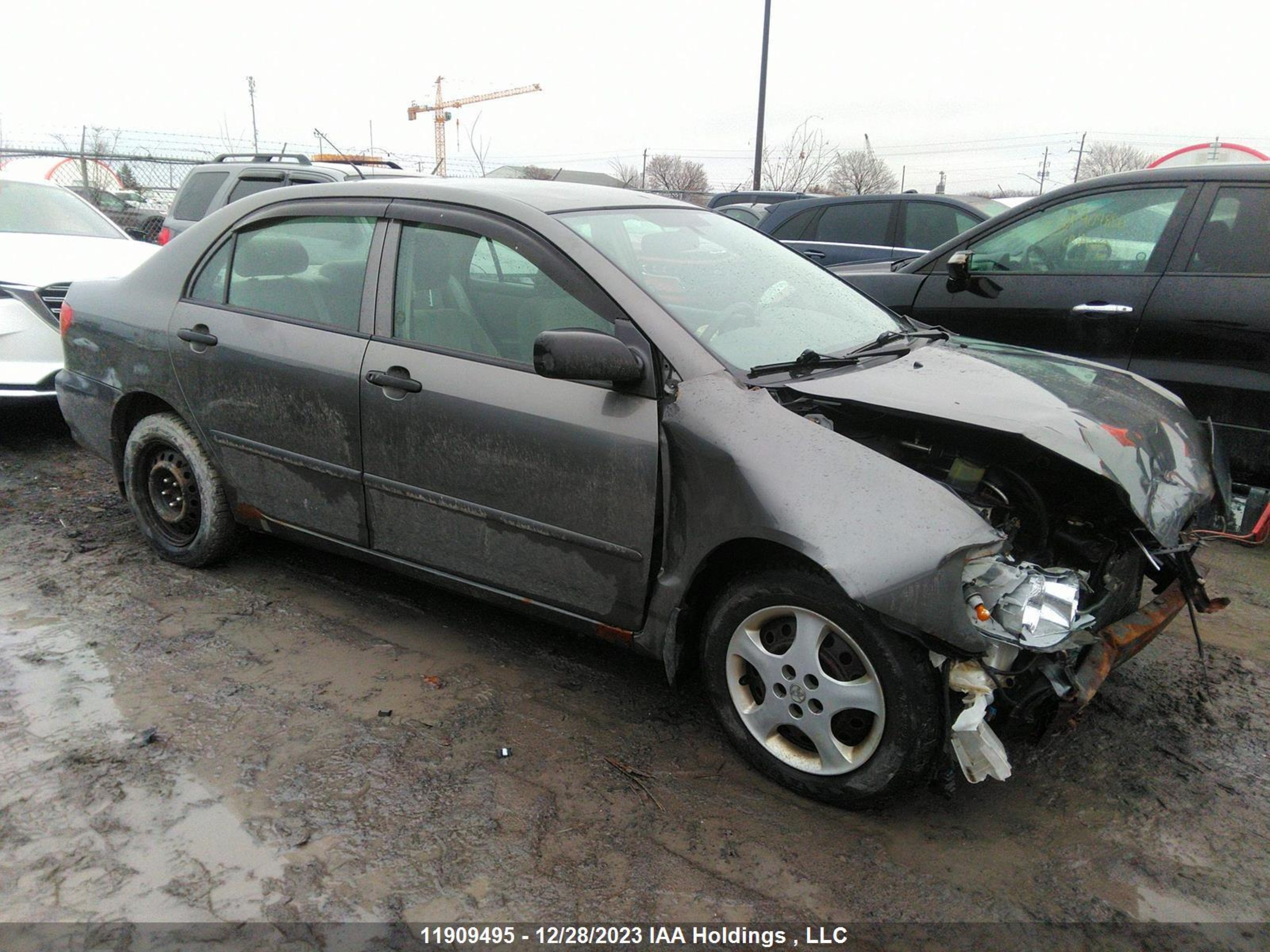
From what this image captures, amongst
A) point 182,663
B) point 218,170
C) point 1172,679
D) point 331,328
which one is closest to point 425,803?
point 182,663

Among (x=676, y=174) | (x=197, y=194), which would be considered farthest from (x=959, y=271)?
(x=676, y=174)

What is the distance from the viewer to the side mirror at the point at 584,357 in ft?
9.28

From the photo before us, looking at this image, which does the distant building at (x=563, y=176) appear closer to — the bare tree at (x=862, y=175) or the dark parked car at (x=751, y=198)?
the dark parked car at (x=751, y=198)

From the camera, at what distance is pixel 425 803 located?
109 inches

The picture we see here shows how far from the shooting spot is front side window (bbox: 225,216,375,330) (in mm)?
3598

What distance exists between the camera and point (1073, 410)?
2.91m

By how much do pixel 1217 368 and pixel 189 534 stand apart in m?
4.88

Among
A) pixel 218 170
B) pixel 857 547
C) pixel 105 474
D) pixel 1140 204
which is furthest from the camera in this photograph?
pixel 218 170

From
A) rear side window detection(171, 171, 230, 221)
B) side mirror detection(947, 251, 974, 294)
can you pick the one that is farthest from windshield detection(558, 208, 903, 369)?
rear side window detection(171, 171, 230, 221)

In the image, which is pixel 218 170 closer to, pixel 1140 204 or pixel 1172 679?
pixel 1140 204

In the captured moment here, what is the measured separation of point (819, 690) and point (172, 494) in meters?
3.17

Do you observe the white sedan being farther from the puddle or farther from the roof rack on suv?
the puddle

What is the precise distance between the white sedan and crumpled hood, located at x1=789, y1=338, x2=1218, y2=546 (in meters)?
4.82

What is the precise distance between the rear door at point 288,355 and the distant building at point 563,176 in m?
0.79
